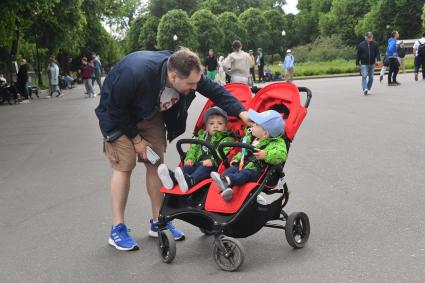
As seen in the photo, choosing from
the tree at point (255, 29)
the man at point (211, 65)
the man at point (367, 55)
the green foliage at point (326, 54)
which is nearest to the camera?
the man at point (367, 55)

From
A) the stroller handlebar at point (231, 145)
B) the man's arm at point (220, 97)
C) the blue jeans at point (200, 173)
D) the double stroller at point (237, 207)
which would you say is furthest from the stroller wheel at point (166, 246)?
the man's arm at point (220, 97)

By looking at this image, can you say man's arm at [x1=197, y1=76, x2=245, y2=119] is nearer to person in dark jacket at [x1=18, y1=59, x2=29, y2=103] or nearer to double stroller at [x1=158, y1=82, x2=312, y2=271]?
double stroller at [x1=158, y1=82, x2=312, y2=271]

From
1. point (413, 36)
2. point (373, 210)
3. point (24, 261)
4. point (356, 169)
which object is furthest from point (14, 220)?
point (413, 36)

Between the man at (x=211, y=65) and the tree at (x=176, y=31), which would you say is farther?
the tree at (x=176, y=31)

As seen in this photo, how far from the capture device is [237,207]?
4.21 m

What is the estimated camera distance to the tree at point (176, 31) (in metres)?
78.9

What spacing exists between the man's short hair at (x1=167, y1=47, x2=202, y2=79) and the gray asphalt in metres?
1.41

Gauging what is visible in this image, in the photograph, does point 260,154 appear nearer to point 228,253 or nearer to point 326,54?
point 228,253

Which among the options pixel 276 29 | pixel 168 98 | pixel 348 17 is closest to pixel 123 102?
pixel 168 98

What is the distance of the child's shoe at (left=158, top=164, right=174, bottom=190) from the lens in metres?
4.46

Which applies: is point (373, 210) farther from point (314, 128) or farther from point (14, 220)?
point (314, 128)

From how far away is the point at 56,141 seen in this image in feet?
39.4

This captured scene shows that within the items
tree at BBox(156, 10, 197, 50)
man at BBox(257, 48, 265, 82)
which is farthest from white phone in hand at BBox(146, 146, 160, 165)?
tree at BBox(156, 10, 197, 50)

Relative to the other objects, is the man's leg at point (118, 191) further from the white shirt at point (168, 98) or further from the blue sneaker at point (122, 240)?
the white shirt at point (168, 98)
